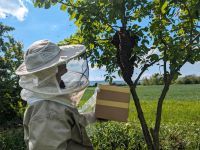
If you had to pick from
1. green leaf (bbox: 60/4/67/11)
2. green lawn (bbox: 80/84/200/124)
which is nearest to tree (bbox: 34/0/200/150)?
green leaf (bbox: 60/4/67/11)

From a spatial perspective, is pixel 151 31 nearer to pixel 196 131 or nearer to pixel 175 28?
pixel 175 28

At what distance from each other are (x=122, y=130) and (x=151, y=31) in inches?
112

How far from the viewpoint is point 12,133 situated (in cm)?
640

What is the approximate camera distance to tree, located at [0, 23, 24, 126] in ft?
26.5

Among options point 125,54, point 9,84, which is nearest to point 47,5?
point 125,54

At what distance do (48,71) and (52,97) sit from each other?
0.14 m

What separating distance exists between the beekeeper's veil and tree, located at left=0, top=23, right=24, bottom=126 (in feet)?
17.9

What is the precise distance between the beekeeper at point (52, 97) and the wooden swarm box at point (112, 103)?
23cm

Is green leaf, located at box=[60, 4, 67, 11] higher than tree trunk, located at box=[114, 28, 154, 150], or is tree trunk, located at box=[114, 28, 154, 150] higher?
green leaf, located at box=[60, 4, 67, 11]

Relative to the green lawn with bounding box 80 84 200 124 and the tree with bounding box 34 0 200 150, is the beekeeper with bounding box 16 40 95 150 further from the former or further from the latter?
the green lawn with bounding box 80 84 200 124

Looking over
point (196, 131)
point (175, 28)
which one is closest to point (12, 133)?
point (196, 131)

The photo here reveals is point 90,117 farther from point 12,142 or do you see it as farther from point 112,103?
point 12,142

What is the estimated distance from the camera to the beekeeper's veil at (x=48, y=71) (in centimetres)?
243

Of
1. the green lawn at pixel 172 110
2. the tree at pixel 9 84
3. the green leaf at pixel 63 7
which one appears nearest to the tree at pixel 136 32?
the green leaf at pixel 63 7
